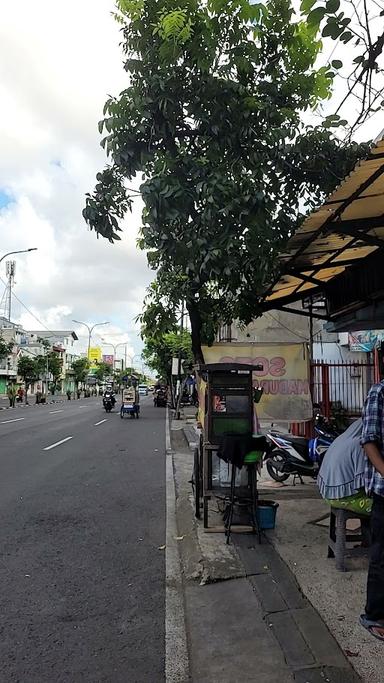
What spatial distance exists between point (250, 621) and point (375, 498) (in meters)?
1.32

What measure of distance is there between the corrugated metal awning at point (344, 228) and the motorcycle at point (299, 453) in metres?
2.41

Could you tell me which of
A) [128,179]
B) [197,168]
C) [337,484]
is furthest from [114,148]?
[337,484]

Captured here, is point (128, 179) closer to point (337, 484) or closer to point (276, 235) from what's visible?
point (276, 235)

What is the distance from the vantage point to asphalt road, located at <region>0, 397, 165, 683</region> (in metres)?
3.41

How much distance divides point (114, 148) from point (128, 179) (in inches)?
16.2

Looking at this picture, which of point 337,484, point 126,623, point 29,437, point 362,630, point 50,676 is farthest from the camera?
point 29,437

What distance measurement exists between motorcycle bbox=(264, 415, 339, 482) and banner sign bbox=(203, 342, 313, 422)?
15.8 inches

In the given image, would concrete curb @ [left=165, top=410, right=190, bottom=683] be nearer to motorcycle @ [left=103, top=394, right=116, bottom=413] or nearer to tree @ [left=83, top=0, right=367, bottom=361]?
tree @ [left=83, top=0, right=367, bottom=361]

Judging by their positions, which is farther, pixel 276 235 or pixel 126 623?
pixel 276 235

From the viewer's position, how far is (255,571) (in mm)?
4828

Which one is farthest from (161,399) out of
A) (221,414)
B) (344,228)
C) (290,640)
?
(290,640)

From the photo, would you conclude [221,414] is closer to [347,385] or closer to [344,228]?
[344,228]

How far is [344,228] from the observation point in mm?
4742

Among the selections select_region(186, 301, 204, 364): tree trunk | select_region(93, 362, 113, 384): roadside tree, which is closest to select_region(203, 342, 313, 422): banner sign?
select_region(186, 301, 204, 364): tree trunk
